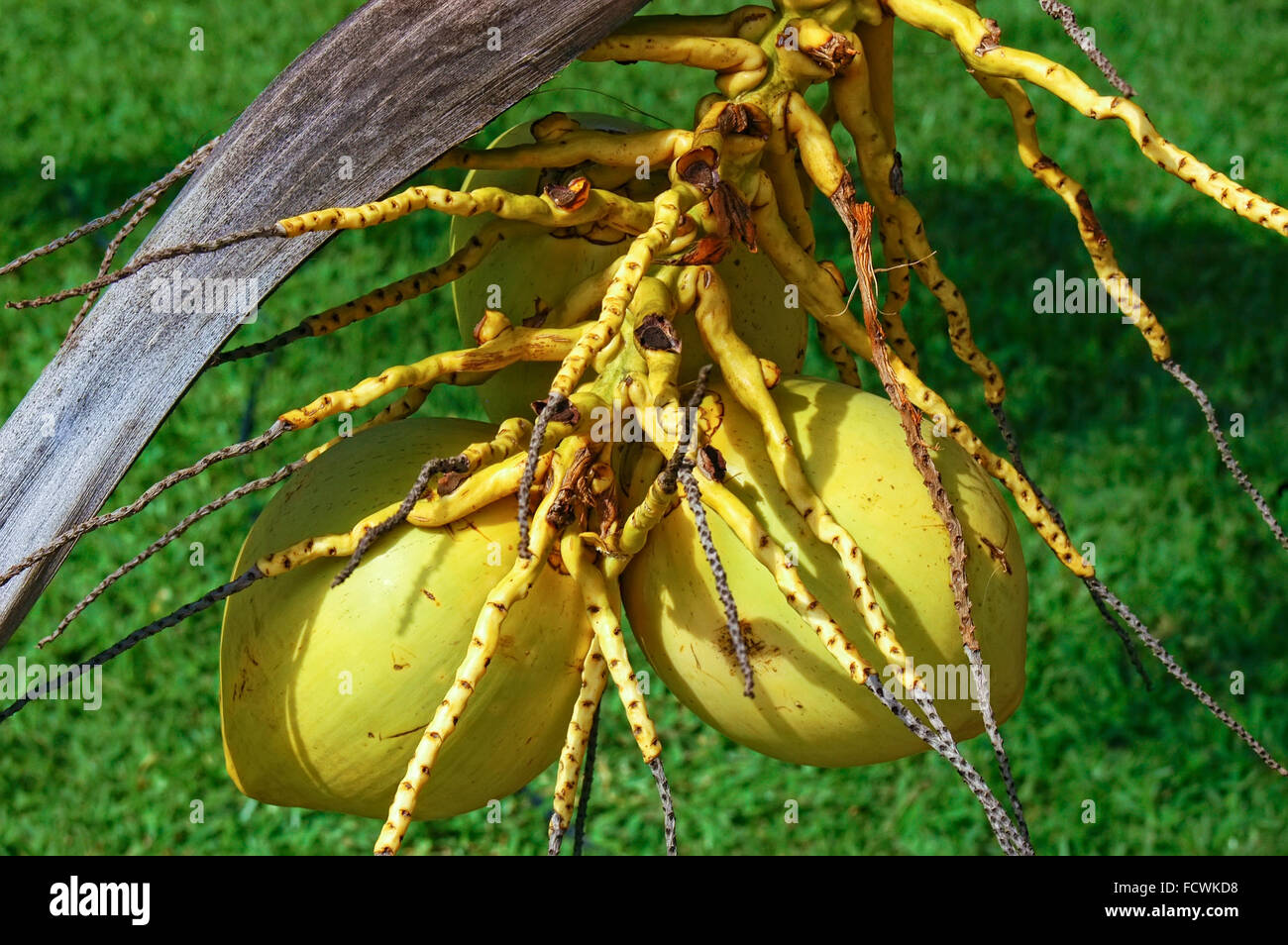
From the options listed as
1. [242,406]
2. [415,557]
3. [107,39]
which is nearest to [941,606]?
[415,557]

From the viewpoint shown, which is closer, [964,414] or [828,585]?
[828,585]

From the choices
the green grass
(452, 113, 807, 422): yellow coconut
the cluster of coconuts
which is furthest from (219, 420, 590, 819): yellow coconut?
the green grass

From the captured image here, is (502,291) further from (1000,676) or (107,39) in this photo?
Answer: (107,39)

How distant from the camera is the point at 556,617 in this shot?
1.09m

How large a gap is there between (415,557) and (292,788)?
25cm

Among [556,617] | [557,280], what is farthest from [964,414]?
[556,617]

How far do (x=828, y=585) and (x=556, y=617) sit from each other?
22 cm

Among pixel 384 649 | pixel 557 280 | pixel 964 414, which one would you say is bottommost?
pixel 384 649

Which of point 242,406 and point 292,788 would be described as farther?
point 242,406

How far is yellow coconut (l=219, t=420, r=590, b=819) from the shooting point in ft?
3.49

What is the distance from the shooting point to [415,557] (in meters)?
1.06

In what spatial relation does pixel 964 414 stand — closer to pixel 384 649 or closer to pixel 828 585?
pixel 828 585

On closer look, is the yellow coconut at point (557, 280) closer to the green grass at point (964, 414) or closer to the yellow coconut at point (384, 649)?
the yellow coconut at point (384, 649)

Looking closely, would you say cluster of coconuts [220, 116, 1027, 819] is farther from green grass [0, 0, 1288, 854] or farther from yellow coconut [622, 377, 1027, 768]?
green grass [0, 0, 1288, 854]
